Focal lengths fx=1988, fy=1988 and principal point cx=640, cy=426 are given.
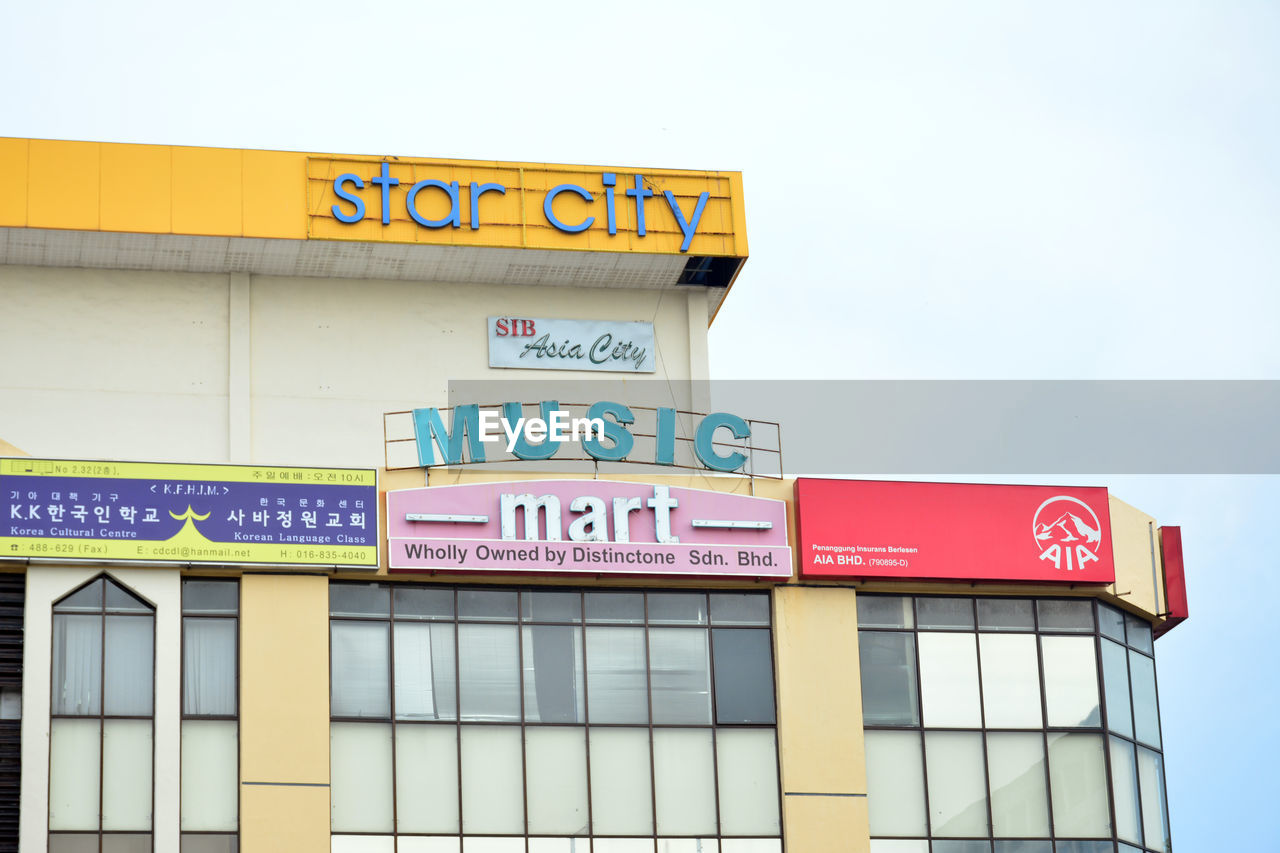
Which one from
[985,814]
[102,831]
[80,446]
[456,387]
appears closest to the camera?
[102,831]

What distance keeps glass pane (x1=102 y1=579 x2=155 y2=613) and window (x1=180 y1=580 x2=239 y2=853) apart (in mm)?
725

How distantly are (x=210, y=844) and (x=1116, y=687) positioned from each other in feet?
58.1

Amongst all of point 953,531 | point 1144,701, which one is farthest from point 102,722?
point 1144,701

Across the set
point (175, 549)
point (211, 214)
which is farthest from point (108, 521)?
point (211, 214)

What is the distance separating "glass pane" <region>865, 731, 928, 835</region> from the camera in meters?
37.2

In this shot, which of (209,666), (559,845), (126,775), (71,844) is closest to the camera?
(71,844)

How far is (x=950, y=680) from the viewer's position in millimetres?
38312

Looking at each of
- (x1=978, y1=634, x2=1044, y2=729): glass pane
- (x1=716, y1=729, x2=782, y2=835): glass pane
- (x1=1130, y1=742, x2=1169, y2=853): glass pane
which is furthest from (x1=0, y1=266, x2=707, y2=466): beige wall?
(x1=1130, y1=742, x2=1169, y2=853): glass pane

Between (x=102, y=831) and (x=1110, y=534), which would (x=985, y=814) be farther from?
(x=102, y=831)

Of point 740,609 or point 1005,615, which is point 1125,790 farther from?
point 740,609

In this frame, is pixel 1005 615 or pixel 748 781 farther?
pixel 1005 615

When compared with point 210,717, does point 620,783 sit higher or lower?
lower

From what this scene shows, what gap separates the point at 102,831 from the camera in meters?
33.8

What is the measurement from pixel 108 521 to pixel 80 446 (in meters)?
6.38
